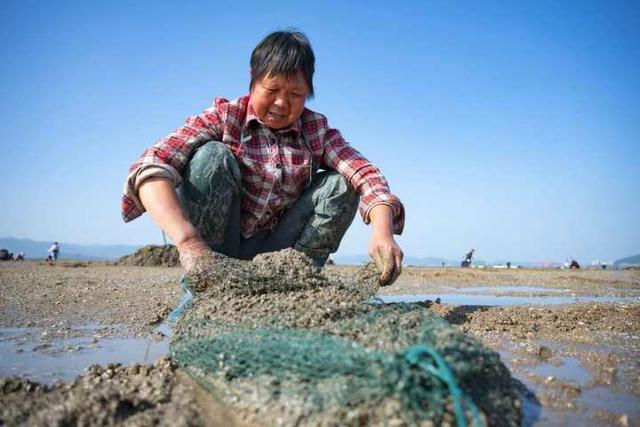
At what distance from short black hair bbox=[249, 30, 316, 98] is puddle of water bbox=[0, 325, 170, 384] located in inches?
75.0

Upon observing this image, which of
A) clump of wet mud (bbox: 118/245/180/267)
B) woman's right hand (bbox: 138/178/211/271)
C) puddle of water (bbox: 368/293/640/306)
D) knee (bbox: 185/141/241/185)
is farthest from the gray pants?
clump of wet mud (bbox: 118/245/180/267)

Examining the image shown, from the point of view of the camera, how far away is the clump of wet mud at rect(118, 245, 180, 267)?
54.0ft

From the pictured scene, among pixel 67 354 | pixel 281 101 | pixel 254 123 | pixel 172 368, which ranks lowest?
pixel 67 354

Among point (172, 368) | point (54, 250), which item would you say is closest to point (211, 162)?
point (172, 368)

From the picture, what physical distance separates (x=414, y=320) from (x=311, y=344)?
55 cm

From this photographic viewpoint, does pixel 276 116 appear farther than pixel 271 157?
No

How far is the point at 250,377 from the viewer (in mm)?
1647

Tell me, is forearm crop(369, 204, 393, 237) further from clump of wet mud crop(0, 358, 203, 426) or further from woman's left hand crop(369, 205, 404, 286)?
clump of wet mud crop(0, 358, 203, 426)

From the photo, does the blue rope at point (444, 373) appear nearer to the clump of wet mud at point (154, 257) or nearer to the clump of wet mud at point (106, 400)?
the clump of wet mud at point (106, 400)

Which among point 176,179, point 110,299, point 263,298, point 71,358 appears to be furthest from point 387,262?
point 110,299

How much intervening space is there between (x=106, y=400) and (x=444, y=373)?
1096 millimetres

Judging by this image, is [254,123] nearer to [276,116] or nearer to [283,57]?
[276,116]

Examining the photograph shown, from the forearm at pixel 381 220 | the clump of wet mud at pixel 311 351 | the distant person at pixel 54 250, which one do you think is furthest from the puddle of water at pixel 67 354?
the distant person at pixel 54 250

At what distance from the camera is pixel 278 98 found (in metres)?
3.25
